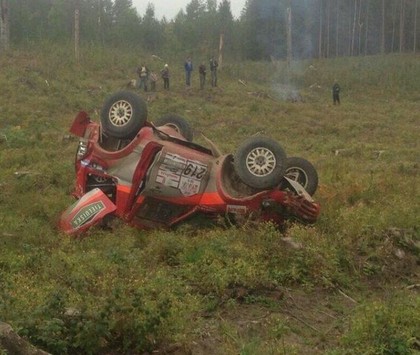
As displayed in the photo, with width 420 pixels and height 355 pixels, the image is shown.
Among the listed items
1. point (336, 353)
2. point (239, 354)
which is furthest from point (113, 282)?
point (336, 353)

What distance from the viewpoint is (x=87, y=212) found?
7992 mm

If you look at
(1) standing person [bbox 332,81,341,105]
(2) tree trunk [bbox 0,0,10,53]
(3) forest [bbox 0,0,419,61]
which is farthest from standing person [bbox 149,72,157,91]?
(3) forest [bbox 0,0,419,61]

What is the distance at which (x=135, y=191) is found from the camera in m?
8.10

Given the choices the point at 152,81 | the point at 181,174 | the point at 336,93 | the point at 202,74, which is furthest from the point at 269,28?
the point at 181,174

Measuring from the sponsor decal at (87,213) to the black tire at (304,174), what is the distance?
2.52m

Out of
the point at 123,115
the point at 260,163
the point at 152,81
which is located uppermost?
the point at 152,81

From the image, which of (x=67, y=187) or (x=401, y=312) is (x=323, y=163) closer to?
(x=67, y=187)

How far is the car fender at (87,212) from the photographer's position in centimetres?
792

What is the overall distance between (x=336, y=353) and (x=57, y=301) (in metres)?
1.91

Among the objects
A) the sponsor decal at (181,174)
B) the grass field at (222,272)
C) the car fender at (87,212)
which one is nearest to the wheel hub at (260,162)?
the sponsor decal at (181,174)

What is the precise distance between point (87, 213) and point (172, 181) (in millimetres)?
1112

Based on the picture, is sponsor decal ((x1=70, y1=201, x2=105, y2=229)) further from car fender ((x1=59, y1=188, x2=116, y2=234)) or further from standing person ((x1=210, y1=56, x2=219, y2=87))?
standing person ((x1=210, y1=56, x2=219, y2=87))

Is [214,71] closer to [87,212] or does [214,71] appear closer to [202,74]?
[202,74]

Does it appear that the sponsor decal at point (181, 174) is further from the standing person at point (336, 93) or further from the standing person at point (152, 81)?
the standing person at point (336, 93)
